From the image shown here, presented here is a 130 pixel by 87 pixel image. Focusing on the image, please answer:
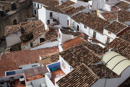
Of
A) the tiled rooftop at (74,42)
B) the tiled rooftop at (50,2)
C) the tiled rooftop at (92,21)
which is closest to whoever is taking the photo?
the tiled rooftop at (74,42)

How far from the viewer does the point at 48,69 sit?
2144cm

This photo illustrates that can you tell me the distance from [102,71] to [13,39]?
22.0m

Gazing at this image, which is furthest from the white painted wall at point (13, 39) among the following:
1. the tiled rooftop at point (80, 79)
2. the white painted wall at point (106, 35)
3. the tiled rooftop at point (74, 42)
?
the tiled rooftop at point (80, 79)

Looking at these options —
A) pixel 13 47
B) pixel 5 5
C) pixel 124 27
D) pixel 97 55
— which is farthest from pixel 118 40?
pixel 5 5

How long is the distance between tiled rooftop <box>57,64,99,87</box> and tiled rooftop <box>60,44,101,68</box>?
259 centimetres

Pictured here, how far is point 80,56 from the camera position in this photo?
2097cm

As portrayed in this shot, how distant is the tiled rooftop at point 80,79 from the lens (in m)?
15.8

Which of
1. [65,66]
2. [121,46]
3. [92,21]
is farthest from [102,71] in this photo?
Result: [92,21]

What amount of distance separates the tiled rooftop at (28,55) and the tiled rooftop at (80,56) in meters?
7.06

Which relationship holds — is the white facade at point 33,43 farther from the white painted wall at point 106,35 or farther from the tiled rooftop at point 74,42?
the white painted wall at point 106,35

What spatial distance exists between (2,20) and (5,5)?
317 inches

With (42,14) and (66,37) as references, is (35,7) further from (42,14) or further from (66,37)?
(66,37)

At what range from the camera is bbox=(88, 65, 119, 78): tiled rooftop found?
16.6 m

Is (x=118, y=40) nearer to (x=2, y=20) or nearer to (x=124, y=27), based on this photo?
(x=124, y=27)
